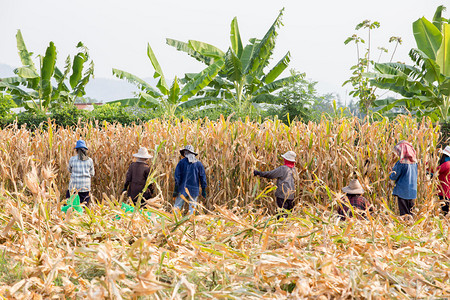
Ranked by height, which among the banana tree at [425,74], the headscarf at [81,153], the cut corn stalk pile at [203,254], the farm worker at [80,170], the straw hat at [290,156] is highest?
the banana tree at [425,74]

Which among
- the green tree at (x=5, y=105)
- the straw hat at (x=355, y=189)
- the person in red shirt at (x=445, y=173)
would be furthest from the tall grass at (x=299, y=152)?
the green tree at (x=5, y=105)

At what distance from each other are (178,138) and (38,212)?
4.91m

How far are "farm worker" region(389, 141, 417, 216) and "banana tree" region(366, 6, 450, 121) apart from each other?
8.66 metres

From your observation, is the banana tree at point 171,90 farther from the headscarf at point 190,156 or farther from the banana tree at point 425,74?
the headscarf at point 190,156

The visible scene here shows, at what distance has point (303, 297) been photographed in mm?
1137

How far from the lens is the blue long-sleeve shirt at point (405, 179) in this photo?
550cm

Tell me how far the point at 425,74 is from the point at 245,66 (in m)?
6.90

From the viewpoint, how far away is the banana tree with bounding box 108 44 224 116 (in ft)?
50.5

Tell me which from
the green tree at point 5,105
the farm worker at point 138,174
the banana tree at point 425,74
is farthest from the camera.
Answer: the green tree at point 5,105

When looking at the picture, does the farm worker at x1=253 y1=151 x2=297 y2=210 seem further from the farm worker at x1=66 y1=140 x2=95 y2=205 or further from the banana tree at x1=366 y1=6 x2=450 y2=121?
the banana tree at x1=366 y1=6 x2=450 y2=121

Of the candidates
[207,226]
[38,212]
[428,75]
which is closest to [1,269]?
[38,212]

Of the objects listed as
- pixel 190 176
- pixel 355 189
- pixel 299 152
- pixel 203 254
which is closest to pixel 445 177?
pixel 355 189

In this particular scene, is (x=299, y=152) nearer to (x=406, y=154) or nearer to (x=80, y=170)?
(x=406, y=154)

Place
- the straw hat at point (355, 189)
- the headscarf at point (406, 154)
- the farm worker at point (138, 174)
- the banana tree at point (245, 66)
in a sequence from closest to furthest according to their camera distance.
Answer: the straw hat at point (355, 189)
the headscarf at point (406, 154)
the farm worker at point (138, 174)
the banana tree at point (245, 66)
